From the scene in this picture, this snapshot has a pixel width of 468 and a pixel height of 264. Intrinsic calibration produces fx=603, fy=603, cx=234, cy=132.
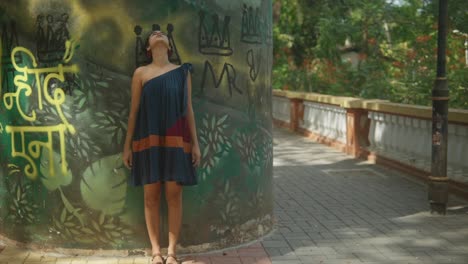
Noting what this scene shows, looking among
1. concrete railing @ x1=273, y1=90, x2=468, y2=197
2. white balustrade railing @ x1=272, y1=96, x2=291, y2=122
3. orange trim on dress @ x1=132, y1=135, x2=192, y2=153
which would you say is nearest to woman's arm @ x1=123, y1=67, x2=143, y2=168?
orange trim on dress @ x1=132, y1=135, x2=192, y2=153

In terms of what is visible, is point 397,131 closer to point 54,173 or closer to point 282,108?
point 54,173

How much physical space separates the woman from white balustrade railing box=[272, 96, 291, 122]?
42.7 feet

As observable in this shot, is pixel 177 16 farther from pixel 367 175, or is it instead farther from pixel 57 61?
pixel 367 175

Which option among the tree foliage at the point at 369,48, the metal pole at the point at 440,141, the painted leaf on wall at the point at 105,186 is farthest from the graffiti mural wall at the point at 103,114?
the tree foliage at the point at 369,48

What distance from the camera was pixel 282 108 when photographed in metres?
19.1

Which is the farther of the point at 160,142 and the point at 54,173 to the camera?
the point at 54,173

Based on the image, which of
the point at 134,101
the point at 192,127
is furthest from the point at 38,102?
the point at 192,127

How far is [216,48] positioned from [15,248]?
276 centimetres

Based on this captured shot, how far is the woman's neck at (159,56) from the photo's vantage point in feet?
17.2

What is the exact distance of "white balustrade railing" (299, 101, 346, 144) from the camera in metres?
13.4

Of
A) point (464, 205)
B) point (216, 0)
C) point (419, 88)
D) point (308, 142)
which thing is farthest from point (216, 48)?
point (308, 142)

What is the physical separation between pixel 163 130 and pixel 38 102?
4.24 ft

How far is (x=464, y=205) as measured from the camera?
7.77m

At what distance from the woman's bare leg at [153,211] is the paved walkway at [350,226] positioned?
24cm
